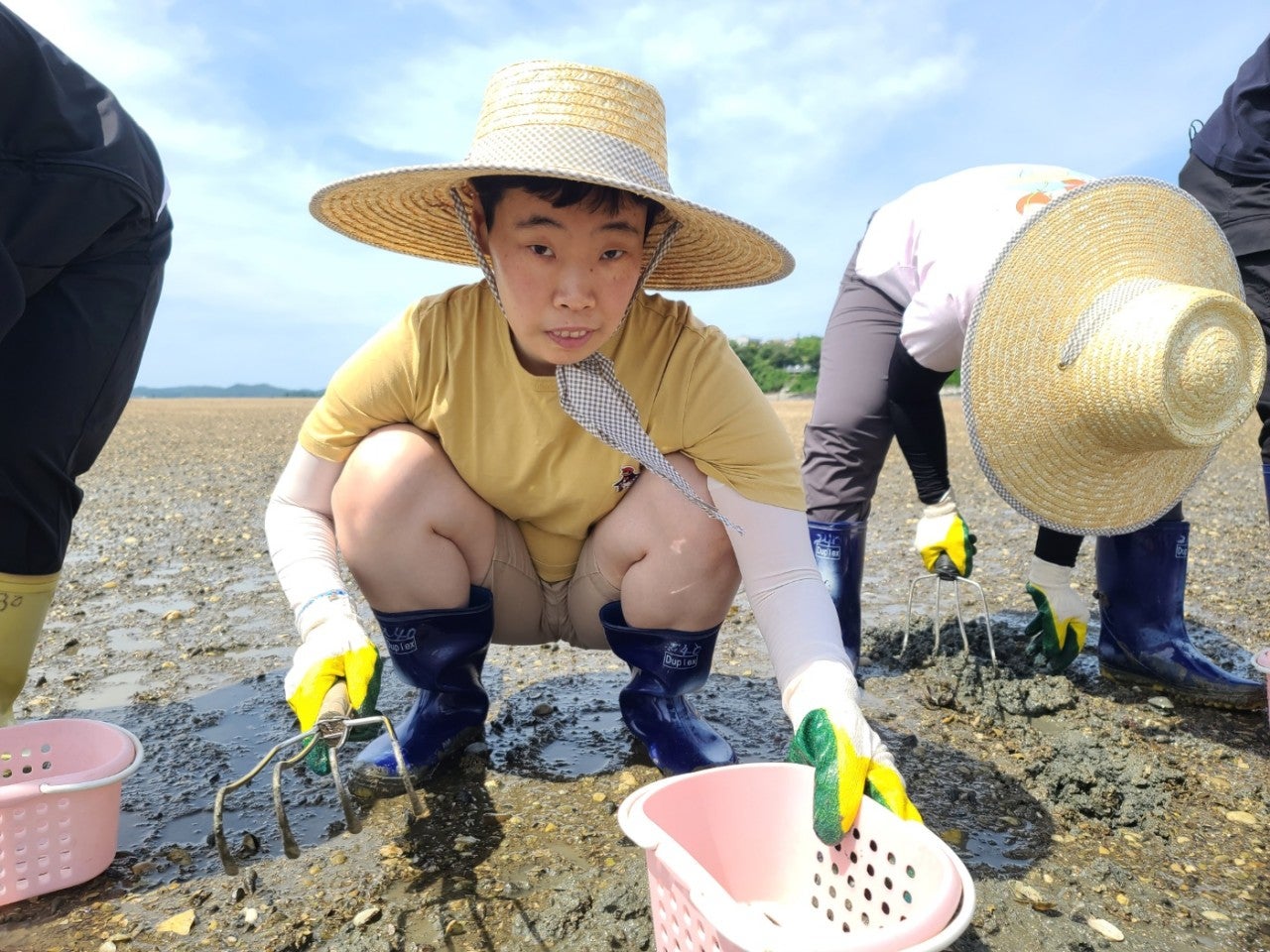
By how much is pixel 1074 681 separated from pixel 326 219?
2.38m

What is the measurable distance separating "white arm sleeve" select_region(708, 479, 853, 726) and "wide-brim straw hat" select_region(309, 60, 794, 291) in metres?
0.51

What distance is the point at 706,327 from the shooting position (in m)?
1.98

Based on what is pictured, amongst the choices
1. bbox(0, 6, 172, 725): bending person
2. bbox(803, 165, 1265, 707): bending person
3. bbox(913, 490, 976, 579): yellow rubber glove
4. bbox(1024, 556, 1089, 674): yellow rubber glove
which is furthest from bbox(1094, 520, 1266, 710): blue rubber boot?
bbox(0, 6, 172, 725): bending person

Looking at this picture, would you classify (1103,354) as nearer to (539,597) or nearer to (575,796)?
(539,597)

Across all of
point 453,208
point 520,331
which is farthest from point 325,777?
point 453,208

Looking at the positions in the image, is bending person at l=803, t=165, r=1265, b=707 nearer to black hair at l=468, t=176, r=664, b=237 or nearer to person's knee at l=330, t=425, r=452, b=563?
black hair at l=468, t=176, r=664, b=237

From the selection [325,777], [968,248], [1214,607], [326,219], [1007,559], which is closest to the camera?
[326,219]

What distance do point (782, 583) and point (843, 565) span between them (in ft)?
2.93

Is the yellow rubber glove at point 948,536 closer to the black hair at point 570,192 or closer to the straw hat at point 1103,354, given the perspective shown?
the straw hat at point 1103,354

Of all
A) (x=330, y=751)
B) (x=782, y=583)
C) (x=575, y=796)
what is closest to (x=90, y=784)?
(x=330, y=751)

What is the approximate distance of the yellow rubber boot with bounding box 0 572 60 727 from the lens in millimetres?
1936

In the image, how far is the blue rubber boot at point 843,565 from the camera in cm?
262

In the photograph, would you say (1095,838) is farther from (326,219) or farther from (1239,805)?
(326,219)

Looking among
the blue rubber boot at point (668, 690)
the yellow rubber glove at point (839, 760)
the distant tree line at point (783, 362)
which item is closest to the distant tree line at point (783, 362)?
the distant tree line at point (783, 362)
